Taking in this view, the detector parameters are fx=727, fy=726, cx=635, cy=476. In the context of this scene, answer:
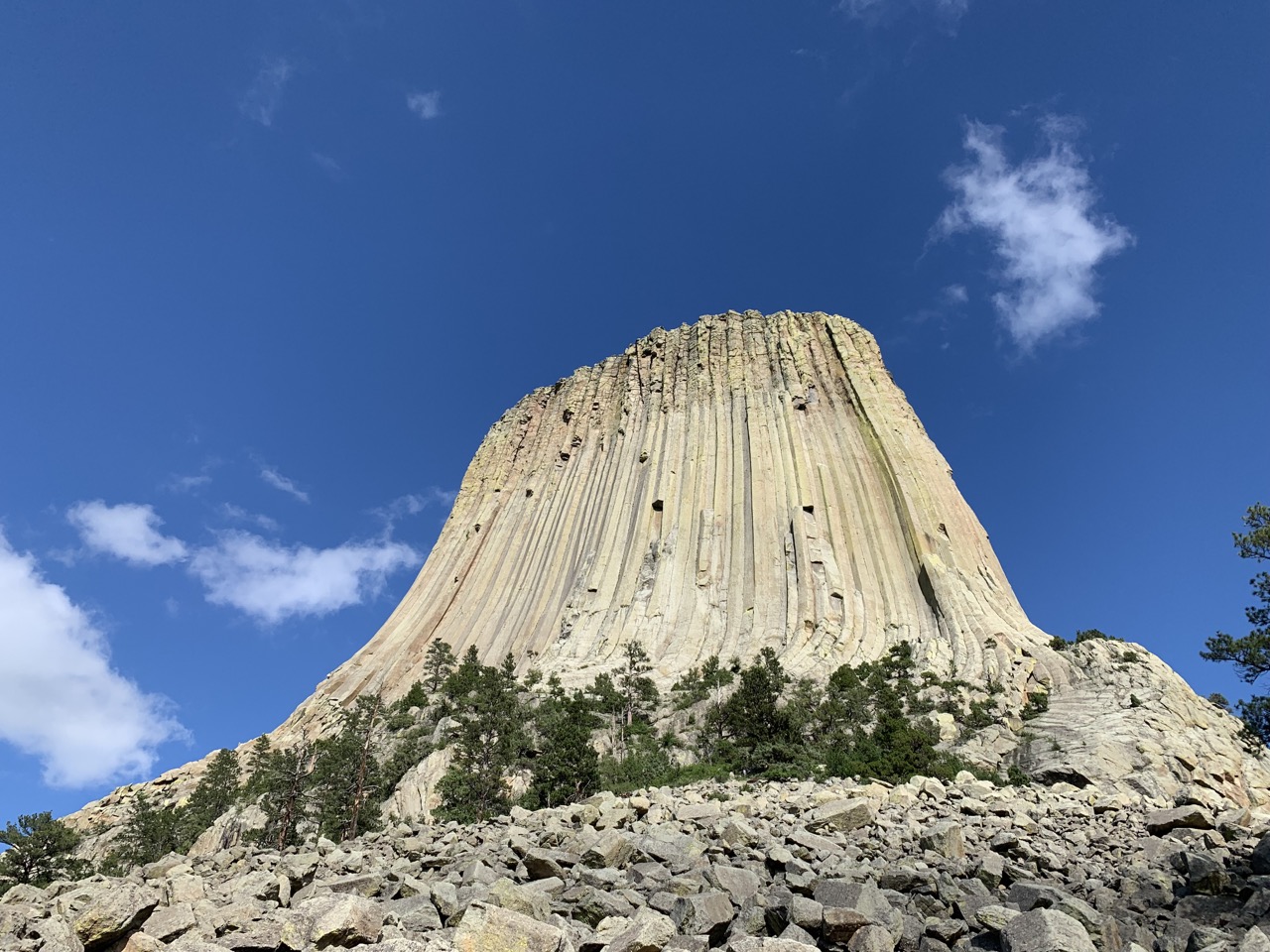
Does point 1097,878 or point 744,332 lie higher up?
point 744,332

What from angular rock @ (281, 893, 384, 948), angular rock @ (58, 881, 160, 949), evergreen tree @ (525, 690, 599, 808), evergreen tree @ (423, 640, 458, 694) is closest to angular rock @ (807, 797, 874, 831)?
angular rock @ (281, 893, 384, 948)

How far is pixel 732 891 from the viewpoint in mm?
7566

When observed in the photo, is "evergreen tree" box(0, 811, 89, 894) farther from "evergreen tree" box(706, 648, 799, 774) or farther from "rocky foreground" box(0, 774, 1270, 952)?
"evergreen tree" box(706, 648, 799, 774)

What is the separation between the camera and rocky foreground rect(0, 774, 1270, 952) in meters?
5.62

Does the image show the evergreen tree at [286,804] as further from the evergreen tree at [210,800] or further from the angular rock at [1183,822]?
the angular rock at [1183,822]

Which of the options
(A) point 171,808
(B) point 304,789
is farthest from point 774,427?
(A) point 171,808

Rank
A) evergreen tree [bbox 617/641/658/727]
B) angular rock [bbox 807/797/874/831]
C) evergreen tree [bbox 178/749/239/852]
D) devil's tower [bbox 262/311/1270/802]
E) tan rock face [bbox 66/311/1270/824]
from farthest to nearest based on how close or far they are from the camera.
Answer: evergreen tree [bbox 617/641/658/727] → evergreen tree [bbox 178/749/239/852] → devil's tower [bbox 262/311/1270/802] → tan rock face [bbox 66/311/1270/824] → angular rock [bbox 807/797/874/831]

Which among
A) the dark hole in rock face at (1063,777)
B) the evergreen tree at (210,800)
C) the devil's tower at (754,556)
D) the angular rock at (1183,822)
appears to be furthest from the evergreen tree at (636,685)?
the angular rock at (1183,822)

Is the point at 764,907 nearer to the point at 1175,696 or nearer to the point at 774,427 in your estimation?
the point at 1175,696

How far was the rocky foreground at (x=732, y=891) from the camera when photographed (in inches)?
221

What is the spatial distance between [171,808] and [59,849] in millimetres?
19378

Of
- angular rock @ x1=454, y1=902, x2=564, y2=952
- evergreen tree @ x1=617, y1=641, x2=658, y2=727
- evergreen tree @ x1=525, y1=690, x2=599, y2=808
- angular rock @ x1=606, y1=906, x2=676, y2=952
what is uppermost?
evergreen tree @ x1=617, y1=641, x2=658, y2=727

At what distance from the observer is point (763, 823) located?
11.7m

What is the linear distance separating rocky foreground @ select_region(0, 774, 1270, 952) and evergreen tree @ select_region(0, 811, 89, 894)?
17.3 metres
